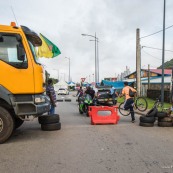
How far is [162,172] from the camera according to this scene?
509cm

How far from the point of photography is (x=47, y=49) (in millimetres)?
12039

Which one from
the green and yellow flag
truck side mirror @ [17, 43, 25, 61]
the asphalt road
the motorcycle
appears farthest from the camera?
the motorcycle

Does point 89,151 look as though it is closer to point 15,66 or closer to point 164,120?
point 15,66

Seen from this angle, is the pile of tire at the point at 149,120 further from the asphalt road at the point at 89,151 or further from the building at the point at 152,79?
the building at the point at 152,79

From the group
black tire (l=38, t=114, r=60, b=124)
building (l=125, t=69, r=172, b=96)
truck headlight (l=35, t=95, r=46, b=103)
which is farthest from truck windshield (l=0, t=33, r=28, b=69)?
building (l=125, t=69, r=172, b=96)

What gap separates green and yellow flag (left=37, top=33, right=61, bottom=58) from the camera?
1180cm

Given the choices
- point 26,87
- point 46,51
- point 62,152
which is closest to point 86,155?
point 62,152

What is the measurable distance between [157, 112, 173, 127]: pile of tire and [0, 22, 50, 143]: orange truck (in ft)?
16.4

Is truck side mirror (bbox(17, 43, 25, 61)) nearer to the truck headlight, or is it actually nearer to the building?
the truck headlight

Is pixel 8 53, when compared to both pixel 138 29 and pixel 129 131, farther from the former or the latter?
pixel 138 29

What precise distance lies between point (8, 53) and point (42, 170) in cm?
383

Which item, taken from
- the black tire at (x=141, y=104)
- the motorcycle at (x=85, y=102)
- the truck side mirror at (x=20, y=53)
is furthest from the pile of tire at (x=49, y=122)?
the black tire at (x=141, y=104)

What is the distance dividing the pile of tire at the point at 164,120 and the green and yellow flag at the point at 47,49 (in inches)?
202

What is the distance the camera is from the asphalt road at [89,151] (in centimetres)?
541
